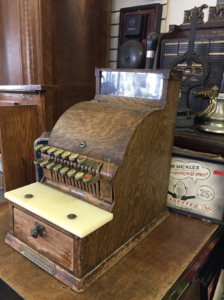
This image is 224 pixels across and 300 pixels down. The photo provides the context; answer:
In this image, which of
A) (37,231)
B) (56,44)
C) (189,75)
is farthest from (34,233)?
(56,44)

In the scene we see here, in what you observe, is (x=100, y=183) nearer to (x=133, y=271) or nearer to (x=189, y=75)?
(x=133, y=271)

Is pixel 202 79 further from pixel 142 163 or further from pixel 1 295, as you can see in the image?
pixel 1 295

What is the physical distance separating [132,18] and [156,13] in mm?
174

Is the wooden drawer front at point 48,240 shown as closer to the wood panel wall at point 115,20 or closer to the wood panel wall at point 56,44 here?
the wood panel wall at point 56,44

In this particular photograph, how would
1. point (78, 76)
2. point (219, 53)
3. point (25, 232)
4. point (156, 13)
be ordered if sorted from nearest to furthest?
point (25, 232)
point (219, 53)
point (156, 13)
point (78, 76)

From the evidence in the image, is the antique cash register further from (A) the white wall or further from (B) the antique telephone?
(A) the white wall

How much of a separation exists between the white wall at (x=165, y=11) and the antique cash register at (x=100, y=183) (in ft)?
2.88

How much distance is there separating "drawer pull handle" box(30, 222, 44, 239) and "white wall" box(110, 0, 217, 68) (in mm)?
1474

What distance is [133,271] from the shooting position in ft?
2.67

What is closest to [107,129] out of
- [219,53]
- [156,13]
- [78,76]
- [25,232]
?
[25,232]

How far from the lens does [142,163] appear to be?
0.91m

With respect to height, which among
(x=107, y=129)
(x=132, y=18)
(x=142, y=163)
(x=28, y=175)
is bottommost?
(x=28, y=175)

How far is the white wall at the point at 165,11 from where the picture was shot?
1.58m

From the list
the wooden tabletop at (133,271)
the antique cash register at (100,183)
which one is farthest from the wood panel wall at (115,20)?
the wooden tabletop at (133,271)
